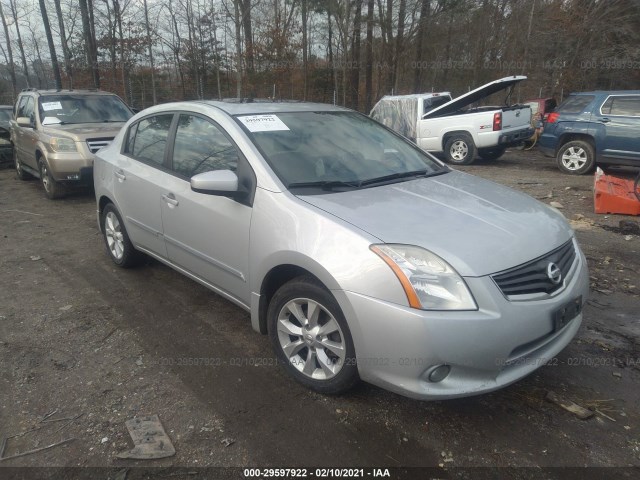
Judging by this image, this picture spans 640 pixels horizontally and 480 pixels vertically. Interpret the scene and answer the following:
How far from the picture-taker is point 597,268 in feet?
14.8

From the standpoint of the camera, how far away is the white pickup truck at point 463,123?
1093 cm

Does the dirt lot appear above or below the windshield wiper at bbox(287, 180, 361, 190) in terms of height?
below

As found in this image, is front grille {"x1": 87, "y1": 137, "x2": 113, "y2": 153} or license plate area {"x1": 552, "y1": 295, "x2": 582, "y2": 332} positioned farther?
front grille {"x1": 87, "y1": 137, "x2": 113, "y2": 153}

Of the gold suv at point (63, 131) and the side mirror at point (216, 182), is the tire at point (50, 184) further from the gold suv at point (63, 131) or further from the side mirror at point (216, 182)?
the side mirror at point (216, 182)

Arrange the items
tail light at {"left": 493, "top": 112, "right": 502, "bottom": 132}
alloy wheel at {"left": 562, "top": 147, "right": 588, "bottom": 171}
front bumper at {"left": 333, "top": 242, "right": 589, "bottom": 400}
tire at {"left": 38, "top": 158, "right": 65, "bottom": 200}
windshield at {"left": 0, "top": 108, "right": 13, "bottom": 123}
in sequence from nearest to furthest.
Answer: front bumper at {"left": 333, "top": 242, "right": 589, "bottom": 400} → tire at {"left": 38, "top": 158, "right": 65, "bottom": 200} → alloy wheel at {"left": 562, "top": 147, "right": 588, "bottom": 171} → tail light at {"left": 493, "top": 112, "right": 502, "bottom": 132} → windshield at {"left": 0, "top": 108, "right": 13, "bottom": 123}

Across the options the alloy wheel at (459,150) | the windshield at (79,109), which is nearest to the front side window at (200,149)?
the windshield at (79,109)

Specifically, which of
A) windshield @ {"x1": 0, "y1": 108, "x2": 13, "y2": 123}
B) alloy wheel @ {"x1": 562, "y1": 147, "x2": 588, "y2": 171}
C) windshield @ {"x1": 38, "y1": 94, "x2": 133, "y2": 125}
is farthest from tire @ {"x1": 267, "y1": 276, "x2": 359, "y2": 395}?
windshield @ {"x1": 0, "y1": 108, "x2": 13, "y2": 123}

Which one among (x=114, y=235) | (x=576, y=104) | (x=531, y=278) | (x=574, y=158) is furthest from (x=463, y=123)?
(x=531, y=278)

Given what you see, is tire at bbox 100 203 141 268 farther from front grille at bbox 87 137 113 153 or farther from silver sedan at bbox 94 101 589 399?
front grille at bbox 87 137 113 153

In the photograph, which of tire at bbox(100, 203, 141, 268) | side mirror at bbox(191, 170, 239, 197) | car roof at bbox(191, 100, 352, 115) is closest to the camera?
side mirror at bbox(191, 170, 239, 197)

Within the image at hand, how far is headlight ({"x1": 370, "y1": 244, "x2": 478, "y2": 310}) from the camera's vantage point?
7.04ft

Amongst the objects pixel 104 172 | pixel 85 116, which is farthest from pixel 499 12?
Result: pixel 104 172

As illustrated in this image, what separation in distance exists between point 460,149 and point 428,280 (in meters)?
10.4

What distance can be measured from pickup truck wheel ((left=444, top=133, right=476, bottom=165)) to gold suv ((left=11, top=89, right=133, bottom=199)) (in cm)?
776
